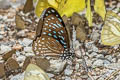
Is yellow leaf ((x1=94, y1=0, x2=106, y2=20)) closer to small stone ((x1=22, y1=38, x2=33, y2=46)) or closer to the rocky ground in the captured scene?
the rocky ground

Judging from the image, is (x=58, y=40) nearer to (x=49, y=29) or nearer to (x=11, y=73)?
(x=49, y=29)

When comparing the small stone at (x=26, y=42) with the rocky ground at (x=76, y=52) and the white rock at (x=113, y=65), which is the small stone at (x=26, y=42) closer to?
the rocky ground at (x=76, y=52)

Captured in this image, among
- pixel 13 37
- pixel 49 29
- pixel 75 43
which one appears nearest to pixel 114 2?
pixel 75 43

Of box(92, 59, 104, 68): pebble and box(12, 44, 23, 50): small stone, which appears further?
box(12, 44, 23, 50): small stone

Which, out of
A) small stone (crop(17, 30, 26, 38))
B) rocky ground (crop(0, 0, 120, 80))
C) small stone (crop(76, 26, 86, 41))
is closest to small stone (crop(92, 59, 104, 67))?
rocky ground (crop(0, 0, 120, 80))

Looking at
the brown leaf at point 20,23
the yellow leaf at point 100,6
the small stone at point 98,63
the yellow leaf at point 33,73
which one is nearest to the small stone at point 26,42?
the brown leaf at point 20,23
